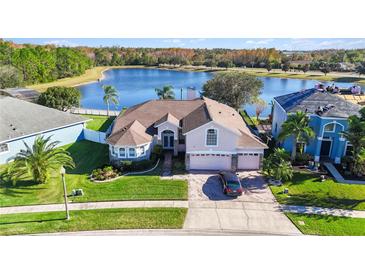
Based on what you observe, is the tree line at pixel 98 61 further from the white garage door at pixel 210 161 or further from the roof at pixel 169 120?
the white garage door at pixel 210 161

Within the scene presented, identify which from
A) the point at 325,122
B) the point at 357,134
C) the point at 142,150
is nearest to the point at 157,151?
the point at 142,150

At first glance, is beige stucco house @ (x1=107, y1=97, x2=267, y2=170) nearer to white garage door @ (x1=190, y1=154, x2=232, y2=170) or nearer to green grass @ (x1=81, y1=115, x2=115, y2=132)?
Answer: white garage door @ (x1=190, y1=154, x2=232, y2=170)

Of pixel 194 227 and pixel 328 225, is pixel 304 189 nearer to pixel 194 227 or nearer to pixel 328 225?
pixel 328 225

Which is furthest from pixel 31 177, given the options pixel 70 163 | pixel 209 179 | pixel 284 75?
pixel 284 75

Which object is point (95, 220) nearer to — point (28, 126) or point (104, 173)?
point (104, 173)

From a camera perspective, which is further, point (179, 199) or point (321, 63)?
point (321, 63)

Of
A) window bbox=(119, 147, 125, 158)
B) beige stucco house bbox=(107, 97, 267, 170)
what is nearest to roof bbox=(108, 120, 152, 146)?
beige stucco house bbox=(107, 97, 267, 170)
